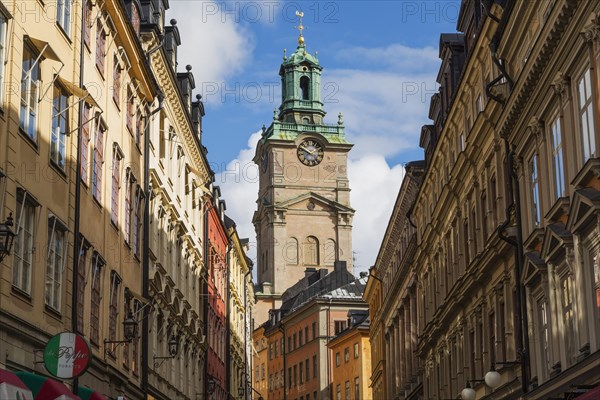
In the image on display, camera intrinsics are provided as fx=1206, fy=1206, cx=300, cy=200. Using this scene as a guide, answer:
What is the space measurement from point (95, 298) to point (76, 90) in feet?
19.3

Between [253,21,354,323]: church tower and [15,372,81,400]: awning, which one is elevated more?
[253,21,354,323]: church tower

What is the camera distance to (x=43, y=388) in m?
20.0

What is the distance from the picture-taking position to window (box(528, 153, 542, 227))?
28734 mm

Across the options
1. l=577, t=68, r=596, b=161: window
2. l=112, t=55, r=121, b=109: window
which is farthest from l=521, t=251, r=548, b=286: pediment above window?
l=112, t=55, r=121, b=109: window

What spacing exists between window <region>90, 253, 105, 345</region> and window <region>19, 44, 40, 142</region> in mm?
6455

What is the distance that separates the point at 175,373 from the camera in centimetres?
4412

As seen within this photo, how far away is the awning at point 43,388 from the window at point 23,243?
1939 mm

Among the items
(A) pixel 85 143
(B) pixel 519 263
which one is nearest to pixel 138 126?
(A) pixel 85 143

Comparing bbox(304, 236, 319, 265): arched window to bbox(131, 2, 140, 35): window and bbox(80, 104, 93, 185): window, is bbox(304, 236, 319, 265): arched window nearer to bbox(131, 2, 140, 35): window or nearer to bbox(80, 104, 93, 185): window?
bbox(131, 2, 140, 35): window

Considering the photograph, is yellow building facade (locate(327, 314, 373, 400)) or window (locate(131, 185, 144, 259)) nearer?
window (locate(131, 185, 144, 259))

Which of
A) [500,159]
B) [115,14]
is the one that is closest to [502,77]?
[500,159]

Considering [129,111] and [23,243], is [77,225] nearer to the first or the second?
[23,243]

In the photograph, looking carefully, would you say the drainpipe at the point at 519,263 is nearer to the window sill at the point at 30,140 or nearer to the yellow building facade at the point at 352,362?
the window sill at the point at 30,140

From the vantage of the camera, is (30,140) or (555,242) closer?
(30,140)
